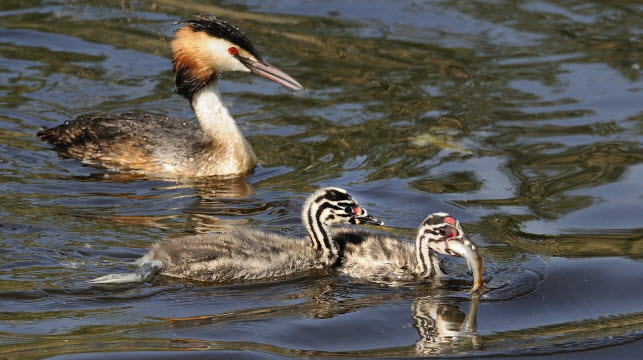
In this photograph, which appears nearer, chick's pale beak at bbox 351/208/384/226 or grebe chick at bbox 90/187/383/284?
grebe chick at bbox 90/187/383/284

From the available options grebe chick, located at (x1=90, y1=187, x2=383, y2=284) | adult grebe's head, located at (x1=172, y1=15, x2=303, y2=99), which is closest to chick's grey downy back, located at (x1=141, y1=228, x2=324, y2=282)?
grebe chick, located at (x1=90, y1=187, x2=383, y2=284)

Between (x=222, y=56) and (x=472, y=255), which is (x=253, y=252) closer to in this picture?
(x=472, y=255)

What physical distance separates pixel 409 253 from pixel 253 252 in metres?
1.17

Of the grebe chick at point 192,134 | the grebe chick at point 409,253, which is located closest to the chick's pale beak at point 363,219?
the grebe chick at point 409,253

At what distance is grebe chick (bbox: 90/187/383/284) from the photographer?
8.64 metres

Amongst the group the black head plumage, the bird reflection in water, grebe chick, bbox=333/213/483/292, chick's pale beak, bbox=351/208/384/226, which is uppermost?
the black head plumage

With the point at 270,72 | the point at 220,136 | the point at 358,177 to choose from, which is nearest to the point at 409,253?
the point at 358,177

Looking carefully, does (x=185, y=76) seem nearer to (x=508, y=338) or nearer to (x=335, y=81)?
(x=335, y=81)

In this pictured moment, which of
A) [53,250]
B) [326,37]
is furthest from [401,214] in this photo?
[326,37]

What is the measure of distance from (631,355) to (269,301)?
7.97 ft

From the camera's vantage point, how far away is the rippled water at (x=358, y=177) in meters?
7.81

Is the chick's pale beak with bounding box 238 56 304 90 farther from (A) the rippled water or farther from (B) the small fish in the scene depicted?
(B) the small fish

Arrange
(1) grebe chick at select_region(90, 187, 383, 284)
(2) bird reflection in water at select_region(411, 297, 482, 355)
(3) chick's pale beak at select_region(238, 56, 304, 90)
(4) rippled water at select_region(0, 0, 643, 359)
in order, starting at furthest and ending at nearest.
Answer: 1. (3) chick's pale beak at select_region(238, 56, 304, 90)
2. (1) grebe chick at select_region(90, 187, 383, 284)
3. (4) rippled water at select_region(0, 0, 643, 359)
4. (2) bird reflection in water at select_region(411, 297, 482, 355)

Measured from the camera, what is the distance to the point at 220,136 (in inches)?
472
